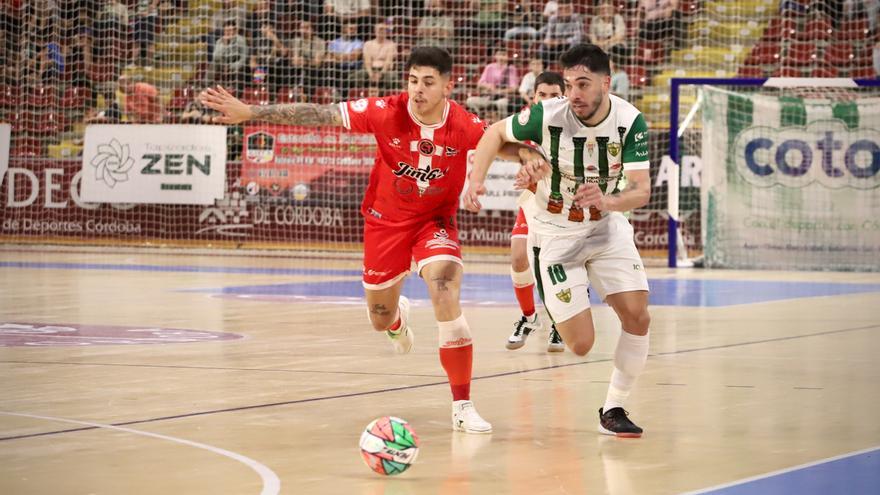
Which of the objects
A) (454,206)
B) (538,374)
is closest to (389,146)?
(454,206)

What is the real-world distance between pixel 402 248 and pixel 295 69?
17.9m

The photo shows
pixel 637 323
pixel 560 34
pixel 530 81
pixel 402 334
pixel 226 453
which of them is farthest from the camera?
pixel 560 34

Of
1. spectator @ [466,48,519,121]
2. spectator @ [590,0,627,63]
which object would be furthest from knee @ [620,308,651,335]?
spectator @ [590,0,627,63]

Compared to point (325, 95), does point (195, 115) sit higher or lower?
lower

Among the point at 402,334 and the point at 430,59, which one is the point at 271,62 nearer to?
the point at 402,334

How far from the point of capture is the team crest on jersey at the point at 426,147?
26.1ft

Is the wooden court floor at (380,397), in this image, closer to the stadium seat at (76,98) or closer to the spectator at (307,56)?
the spectator at (307,56)

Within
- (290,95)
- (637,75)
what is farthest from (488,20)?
(290,95)

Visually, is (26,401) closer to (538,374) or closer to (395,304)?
(395,304)

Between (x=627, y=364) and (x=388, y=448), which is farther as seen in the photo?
(x=627, y=364)

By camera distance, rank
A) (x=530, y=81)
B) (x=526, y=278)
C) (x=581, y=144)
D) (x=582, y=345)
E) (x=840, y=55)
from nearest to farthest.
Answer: (x=581, y=144) → (x=582, y=345) → (x=526, y=278) → (x=530, y=81) → (x=840, y=55)

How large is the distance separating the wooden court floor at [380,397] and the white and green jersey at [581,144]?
4.10 feet

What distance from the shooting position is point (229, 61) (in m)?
26.1

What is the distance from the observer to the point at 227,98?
7.65m
